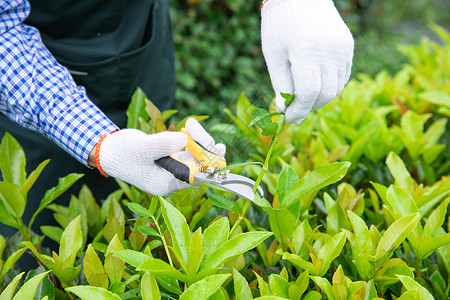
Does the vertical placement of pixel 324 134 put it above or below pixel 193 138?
below

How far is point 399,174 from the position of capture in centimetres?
133

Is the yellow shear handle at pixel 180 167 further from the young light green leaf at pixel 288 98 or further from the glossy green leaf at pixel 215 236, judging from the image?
the young light green leaf at pixel 288 98

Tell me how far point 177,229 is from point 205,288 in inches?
6.9

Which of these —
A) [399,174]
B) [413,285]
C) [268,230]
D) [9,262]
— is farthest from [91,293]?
[399,174]

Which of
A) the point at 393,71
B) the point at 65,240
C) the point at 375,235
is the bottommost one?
the point at 393,71

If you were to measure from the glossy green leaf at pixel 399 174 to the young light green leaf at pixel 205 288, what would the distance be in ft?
2.38

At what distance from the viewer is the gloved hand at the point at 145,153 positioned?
1.10 meters

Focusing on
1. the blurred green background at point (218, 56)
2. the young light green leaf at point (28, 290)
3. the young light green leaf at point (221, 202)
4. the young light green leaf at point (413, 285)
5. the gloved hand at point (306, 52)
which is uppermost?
the gloved hand at point (306, 52)

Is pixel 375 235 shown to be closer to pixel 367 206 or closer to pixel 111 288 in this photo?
pixel 367 206

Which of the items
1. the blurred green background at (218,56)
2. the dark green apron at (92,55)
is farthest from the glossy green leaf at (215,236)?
the blurred green background at (218,56)

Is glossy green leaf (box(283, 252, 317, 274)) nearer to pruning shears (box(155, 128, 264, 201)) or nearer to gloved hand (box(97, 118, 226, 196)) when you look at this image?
pruning shears (box(155, 128, 264, 201))

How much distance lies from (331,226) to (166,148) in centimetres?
52

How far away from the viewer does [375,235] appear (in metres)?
1.08

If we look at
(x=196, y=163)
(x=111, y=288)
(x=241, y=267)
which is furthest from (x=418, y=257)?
(x=111, y=288)
